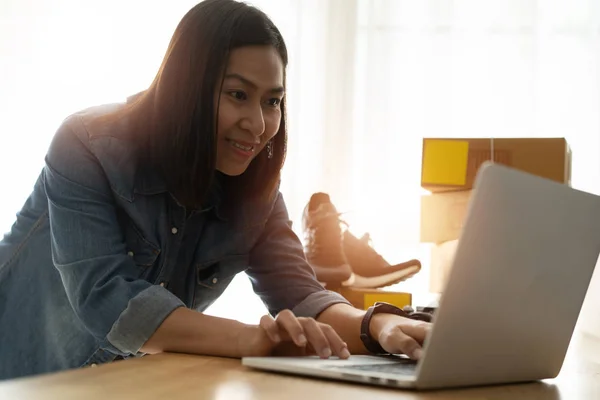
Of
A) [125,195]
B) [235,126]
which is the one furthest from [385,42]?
[125,195]

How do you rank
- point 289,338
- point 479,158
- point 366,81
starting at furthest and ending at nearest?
point 366,81, point 479,158, point 289,338

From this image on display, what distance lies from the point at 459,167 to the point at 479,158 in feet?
0.17

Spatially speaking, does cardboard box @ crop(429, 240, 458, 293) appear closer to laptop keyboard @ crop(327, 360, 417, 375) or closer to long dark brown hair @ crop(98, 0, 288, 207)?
long dark brown hair @ crop(98, 0, 288, 207)

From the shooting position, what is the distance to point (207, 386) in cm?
69

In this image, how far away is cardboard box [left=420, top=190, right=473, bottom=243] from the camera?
195cm

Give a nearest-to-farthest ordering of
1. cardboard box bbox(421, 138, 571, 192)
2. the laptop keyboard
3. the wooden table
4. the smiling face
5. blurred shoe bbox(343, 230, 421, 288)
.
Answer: the wooden table → the laptop keyboard → the smiling face → cardboard box bbox(421, 138, 571, 192) → blurred shoe bbox(343, 230, 421, 288)

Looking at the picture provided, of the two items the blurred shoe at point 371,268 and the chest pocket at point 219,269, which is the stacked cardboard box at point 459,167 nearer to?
the blurred shoe at point 371,268

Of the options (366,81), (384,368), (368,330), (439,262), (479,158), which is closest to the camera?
(384,368)

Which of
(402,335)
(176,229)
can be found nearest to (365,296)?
(176,229)

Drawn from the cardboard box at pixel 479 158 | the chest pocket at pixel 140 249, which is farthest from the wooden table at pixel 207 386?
the cardboard box at pixel 479 158

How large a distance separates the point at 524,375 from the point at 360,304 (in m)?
1.15

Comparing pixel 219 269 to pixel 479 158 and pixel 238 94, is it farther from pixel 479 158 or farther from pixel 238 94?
pixel 479 158

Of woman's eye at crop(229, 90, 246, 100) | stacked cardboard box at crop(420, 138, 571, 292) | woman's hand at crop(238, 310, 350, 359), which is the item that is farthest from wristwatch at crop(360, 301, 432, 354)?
stacked cardboard box at crop(420, 138, 571, 292)

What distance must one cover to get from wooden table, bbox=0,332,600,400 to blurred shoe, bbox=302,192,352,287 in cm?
108
